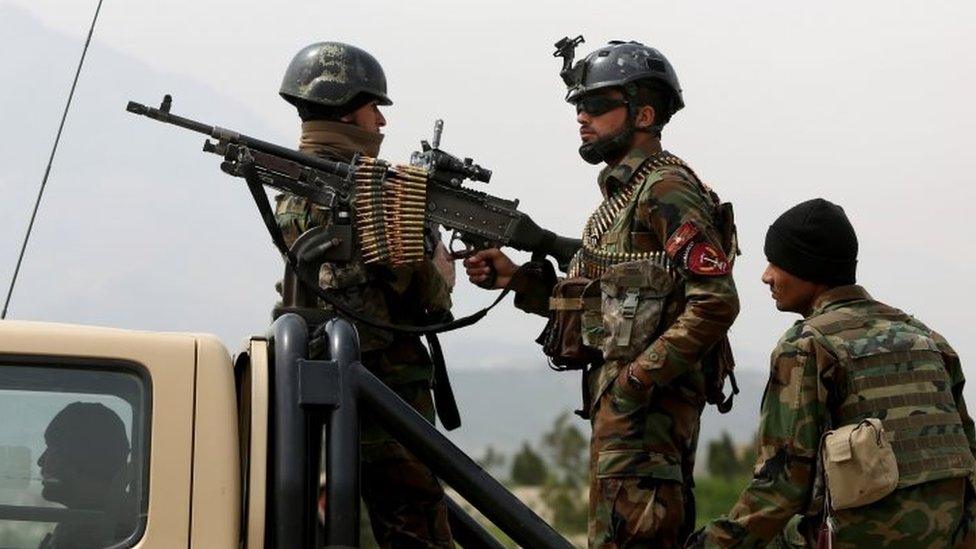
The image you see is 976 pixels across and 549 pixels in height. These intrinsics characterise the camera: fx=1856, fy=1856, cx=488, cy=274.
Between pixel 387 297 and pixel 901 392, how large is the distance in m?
1.88

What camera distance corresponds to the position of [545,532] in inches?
138

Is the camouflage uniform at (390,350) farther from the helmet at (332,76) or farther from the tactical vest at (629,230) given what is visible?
the tactical vest at (629,230)

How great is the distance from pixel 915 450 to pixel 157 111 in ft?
8.93

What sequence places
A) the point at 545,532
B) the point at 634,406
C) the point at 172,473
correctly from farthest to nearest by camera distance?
the point at 634,406, the point at 545,532, the point at 172,473

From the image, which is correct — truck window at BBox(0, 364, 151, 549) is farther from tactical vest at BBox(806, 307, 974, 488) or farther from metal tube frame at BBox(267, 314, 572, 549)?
tactical vest at BBox(806, 307, 974, 488)

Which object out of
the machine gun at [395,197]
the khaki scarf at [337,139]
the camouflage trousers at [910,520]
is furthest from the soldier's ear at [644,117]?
the camouflage trousers at [910,520]

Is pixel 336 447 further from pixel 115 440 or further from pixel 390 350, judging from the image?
pixel 390 350

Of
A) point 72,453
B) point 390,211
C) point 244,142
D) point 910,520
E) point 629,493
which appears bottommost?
point 910,520

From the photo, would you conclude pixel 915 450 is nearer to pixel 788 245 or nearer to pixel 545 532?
pixel 788 245

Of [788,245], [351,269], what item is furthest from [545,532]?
[351,269]

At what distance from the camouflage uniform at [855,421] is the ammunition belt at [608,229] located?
1058mm

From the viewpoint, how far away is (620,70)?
18.1 feet

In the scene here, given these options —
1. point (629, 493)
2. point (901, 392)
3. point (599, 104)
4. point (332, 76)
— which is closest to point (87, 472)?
point (901, 392)

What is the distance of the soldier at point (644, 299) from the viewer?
5078 millimetres
